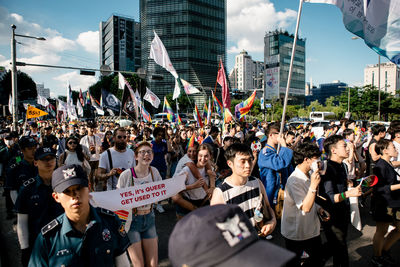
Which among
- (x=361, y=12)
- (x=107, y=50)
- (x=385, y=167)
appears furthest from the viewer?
(x=107, y=50)

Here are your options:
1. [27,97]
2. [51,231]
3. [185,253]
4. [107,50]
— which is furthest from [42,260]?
Answer: [107,50]

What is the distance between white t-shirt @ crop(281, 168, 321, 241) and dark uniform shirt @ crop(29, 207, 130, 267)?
203cm

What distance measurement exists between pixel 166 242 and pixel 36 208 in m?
2.74

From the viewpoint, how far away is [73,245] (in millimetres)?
1833

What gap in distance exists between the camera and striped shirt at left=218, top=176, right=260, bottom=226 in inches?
102

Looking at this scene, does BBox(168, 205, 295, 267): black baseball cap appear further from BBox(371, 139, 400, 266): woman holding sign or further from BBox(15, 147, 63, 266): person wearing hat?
BBox(371, 139, 400, 266): woman holding sign

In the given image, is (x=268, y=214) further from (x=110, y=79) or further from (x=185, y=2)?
(x=185, y=2)

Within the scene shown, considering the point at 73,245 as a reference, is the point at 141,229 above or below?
below

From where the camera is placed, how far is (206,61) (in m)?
81.9

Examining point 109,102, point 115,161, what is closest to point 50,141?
point 115,161

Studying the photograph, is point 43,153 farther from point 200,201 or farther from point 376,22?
point 376,22

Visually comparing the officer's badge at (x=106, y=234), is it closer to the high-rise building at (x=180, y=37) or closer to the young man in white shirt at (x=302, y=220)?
the young man in white shirt at (x=302, y=220)

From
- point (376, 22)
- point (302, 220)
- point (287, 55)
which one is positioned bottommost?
point (302, 220)

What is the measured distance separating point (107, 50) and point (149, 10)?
4269cm
